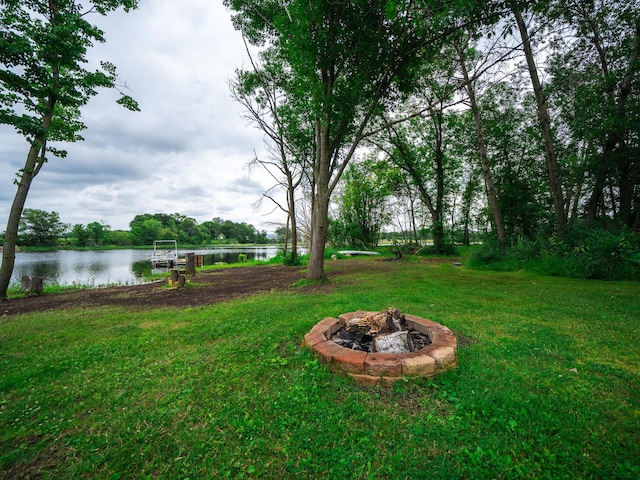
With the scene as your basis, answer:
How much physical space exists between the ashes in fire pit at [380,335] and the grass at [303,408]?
1.66 feet

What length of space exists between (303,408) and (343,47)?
25.1 feet

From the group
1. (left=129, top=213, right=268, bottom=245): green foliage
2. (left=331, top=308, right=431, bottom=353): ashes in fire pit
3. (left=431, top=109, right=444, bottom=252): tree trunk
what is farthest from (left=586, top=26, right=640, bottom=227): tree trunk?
(left=129, top=213, right=268, bottom=245): green foliage

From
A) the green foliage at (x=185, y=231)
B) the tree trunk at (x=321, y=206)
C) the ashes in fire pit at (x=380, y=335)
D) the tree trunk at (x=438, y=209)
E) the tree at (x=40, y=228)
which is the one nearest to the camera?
the ashes in fire pit at (x=380, y=335)

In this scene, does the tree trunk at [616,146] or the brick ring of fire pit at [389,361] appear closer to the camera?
the brick ring of fire pit at [389,361]

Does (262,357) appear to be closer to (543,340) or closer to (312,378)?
(312,378)

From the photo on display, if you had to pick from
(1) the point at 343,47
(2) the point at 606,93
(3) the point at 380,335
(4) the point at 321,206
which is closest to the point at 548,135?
(2) the point at 606,93

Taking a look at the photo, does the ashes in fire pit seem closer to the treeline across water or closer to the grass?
the grass

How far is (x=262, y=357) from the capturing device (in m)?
2.79

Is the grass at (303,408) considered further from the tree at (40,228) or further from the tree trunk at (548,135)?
the tree at (40,228)

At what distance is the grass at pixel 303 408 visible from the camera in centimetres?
148

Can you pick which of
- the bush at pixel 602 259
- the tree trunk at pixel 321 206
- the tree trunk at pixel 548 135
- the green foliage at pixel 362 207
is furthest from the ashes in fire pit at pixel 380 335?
the green foliage at pixel 362 207

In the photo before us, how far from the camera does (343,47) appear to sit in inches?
→ 242

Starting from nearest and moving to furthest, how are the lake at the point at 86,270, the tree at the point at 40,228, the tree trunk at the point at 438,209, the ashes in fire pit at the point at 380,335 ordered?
the ashes in fire pit at the point at 380,335 → the lake at the point at 86,270 → the tree trunk at the point at 438,209 → the tree at the point at 40,228

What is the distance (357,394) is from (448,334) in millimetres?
1367
